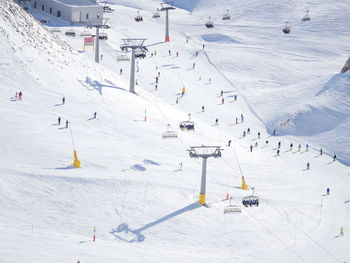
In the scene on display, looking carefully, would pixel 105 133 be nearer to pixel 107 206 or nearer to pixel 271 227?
pixel 107 206

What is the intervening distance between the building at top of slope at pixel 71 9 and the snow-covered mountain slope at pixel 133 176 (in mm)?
15380

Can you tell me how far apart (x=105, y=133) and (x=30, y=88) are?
6.86 m

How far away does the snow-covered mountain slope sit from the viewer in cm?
3891

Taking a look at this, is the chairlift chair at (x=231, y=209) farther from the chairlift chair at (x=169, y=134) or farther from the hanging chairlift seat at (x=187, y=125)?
the hanging chairlift seat at (x=187, y=125)

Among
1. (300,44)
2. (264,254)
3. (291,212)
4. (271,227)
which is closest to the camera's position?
(264,254)

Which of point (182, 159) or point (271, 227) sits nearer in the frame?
A: point (271, 227)

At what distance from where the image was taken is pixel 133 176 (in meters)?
45.0

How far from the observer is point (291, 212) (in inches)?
1817

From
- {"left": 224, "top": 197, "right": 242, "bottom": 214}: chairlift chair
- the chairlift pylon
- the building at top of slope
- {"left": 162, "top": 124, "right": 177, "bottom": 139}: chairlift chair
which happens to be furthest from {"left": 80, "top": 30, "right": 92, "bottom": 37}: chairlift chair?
{"left": 224, "top": 197, "right": 242, "bottom": 214}: chairlift chair

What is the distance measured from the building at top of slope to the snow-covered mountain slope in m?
15.4

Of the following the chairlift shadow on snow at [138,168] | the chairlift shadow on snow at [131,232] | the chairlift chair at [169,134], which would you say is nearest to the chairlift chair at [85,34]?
the chairlift chair at [169,134]

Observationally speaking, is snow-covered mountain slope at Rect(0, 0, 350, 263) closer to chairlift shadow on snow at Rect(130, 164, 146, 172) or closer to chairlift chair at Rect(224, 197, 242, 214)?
chairlift shadow on snow at Rect(130, 164, 146, 172)

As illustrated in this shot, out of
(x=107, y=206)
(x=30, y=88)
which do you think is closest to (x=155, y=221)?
(x=107, y=206)

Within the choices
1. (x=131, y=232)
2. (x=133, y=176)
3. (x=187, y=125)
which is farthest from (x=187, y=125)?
(x=131, y=232)
